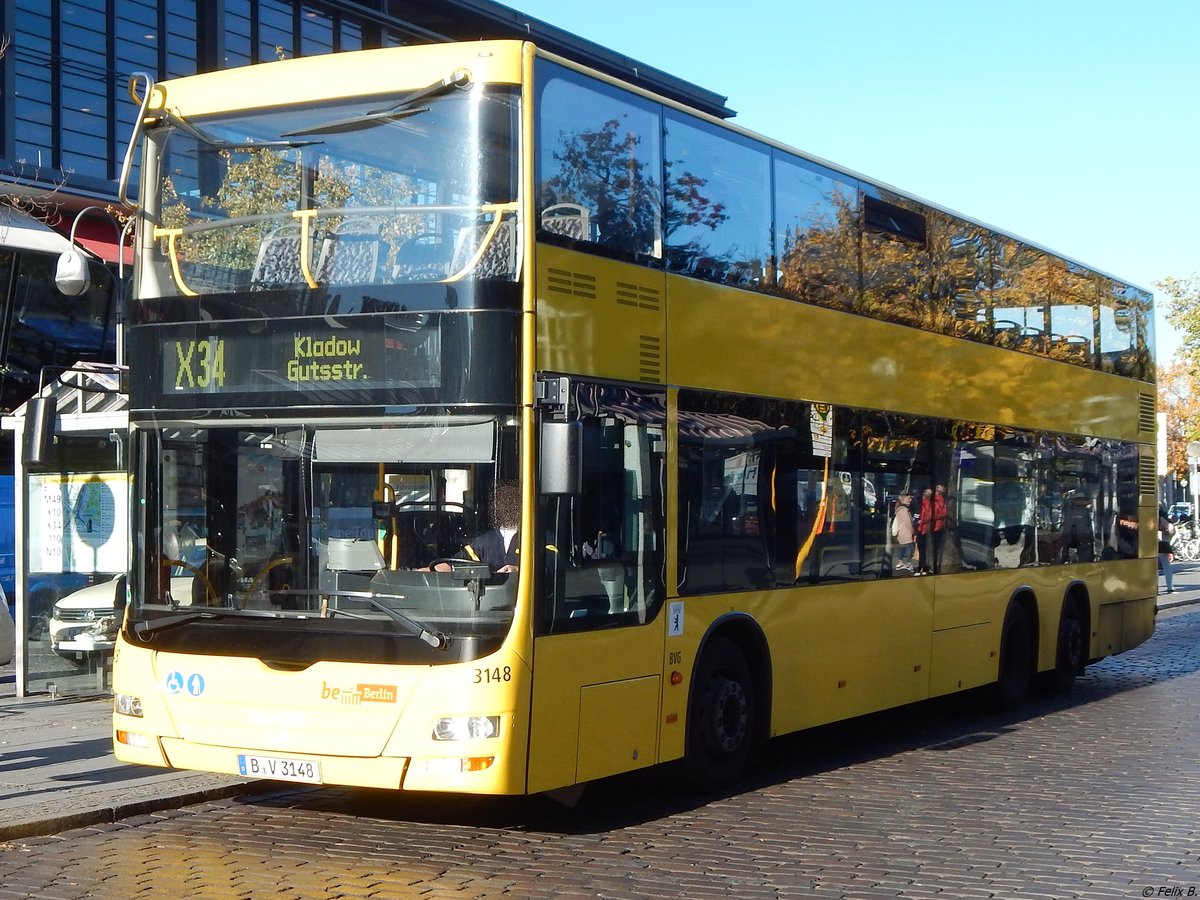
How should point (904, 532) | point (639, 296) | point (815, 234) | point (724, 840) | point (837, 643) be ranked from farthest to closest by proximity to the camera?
point (904, 532), point (815, 234), point (837, 643), point (639, 296), point (724, 840)

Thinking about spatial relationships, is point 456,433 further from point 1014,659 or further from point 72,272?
point 1014,659

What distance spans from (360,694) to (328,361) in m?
1.79

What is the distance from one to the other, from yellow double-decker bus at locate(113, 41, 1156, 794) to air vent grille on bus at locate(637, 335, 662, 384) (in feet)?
0.08

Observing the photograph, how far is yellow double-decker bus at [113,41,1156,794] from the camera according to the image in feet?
27.7

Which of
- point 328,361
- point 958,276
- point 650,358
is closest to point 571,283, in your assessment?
point 650,358

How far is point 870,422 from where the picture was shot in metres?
12.6

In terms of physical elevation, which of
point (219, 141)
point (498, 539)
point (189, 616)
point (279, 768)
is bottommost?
point (279, 768)

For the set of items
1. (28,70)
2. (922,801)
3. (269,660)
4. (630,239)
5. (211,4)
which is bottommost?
(922,801)

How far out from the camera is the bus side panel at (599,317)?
877cm

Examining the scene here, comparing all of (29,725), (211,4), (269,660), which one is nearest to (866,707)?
(269,660)

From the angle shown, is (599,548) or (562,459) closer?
(562,459)

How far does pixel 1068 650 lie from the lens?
658 inches

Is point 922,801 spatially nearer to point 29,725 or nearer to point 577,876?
point 577,876

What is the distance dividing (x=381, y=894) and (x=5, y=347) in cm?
1517
